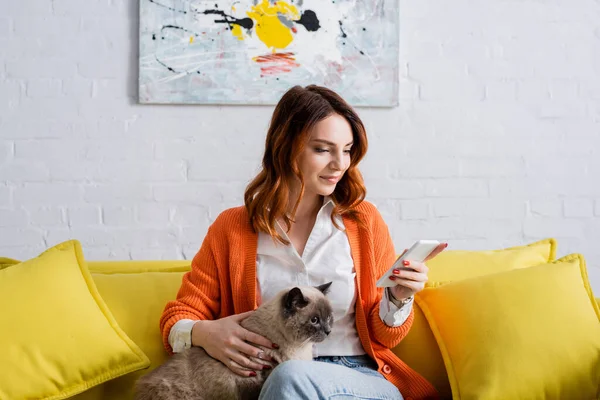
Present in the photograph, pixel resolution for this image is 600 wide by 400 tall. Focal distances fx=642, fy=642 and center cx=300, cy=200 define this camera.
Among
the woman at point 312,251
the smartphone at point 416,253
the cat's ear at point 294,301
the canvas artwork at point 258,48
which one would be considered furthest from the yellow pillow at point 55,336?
the canvas artwork at point 258,48

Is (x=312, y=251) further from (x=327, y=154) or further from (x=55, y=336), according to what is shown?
(x=55, y=336)

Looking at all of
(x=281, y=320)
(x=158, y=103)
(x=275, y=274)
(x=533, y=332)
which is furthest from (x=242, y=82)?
(x=533, y=332)

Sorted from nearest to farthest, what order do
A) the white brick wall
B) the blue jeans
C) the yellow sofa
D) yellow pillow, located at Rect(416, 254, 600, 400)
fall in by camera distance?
the blue jeans → yellow pillow, located at Rect(416, 254, 600, 400) → the yellow sofa → the white brick wall

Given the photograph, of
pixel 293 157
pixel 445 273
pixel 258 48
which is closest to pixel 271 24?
pixel 258 48

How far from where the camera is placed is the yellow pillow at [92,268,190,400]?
185 cm

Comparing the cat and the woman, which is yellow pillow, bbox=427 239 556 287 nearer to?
→ the woman

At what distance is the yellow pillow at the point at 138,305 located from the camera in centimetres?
185

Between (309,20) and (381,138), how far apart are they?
0.53 metres

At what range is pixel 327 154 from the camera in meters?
1.77

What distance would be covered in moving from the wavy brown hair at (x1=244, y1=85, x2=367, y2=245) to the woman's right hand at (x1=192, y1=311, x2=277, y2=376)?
312 millimetres

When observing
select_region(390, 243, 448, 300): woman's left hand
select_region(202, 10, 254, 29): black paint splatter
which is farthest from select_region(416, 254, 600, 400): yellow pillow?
select_region(202, 10, 254, 29): black paint splatter

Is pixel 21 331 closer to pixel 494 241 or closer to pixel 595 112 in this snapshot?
pixel 494 241

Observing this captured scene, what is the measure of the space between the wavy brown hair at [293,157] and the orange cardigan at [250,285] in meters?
0.05

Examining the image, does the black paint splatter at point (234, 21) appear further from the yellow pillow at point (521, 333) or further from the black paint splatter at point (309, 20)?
the yellow pillow at point (521, 333)
